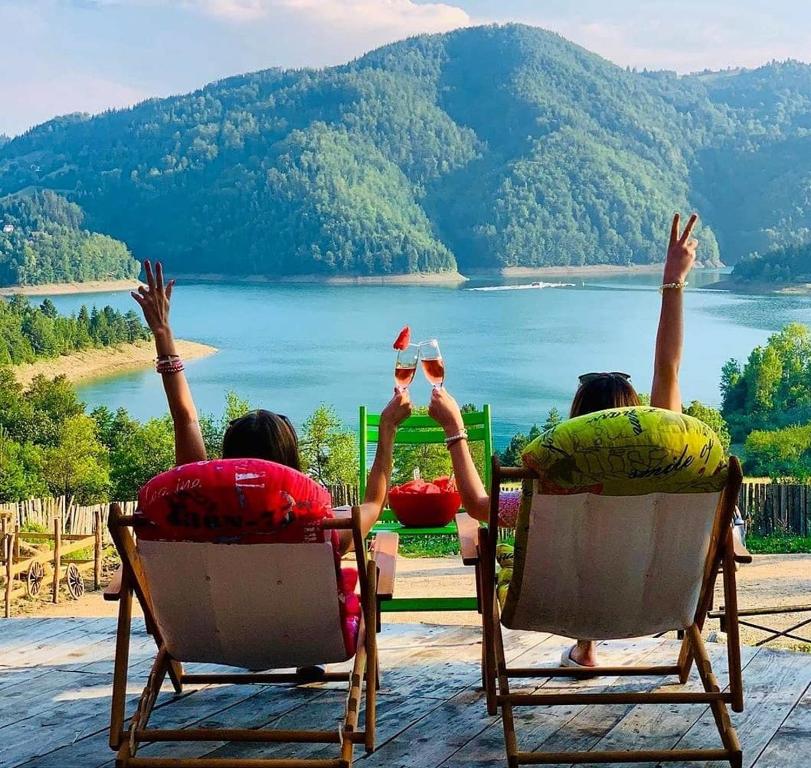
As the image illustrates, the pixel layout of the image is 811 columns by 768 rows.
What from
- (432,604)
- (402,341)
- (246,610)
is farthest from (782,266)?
(246,610)

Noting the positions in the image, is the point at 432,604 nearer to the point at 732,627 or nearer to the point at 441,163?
the point at 732,627

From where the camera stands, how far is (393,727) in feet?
7.54

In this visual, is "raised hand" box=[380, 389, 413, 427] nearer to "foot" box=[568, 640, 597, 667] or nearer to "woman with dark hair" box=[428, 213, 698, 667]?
"woman with dark hair" box=[428, 213, 698, 667]

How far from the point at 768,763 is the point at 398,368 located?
1.07m

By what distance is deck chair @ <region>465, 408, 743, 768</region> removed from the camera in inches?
77.7

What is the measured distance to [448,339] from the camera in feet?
282

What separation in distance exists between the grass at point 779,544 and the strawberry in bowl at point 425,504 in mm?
14146

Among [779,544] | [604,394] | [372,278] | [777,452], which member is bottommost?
[777,452]

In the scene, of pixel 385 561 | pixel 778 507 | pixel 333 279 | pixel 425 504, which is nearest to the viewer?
pixel 385 561

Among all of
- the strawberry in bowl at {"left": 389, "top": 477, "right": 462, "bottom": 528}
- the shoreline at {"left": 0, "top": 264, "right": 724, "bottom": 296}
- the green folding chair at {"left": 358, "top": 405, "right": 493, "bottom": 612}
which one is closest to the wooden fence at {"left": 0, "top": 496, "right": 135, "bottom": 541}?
the green folding chair at {"left": 358, "top": 405, "right": 493, "bottom": 612}

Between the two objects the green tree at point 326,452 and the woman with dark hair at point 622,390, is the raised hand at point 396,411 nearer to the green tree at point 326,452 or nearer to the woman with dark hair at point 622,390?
the woman with dark hair at point 622,390

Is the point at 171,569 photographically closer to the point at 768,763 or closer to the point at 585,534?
the point at 585,534

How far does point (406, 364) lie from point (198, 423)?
1.60ft

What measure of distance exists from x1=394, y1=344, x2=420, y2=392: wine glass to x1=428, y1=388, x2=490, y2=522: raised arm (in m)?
0.17
